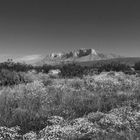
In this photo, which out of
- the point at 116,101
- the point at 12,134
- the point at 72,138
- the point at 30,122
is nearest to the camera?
the point at 72,138

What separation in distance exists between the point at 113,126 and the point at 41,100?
4524mm

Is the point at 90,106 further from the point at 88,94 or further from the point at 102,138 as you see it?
the point at 102,138

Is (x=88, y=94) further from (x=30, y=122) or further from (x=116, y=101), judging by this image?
(x=30, y=122)

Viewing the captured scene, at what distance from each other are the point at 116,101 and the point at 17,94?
15.0ft

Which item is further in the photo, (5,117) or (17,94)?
(17,94)

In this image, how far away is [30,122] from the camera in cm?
704

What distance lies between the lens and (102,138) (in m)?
4.95

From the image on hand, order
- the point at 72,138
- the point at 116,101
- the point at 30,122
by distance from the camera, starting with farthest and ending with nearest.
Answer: the point at 116,101 → the point at 30,122 → the point at 72,138

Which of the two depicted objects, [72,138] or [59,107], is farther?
[59,107]

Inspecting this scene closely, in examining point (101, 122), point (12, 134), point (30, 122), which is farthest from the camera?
point (30, 122)

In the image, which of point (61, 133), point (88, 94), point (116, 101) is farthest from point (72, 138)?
point (88, 94)

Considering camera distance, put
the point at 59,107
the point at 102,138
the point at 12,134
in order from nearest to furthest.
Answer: the point at 102,138
the point at 12,134
the point at 59,107

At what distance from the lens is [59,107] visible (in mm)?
8570

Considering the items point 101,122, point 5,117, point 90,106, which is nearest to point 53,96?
point 90,106
